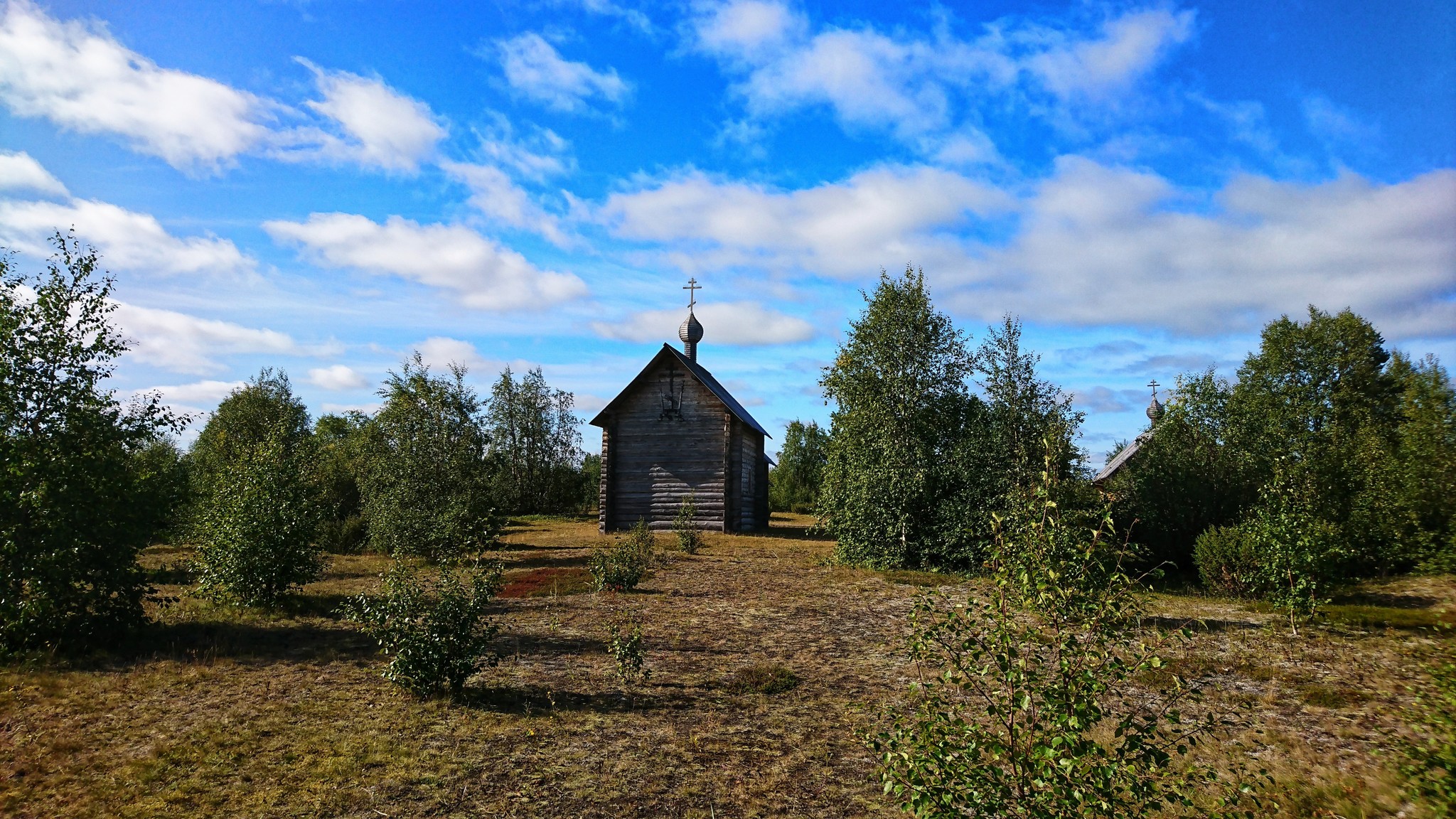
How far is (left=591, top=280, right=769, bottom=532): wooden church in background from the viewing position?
30.2 metres

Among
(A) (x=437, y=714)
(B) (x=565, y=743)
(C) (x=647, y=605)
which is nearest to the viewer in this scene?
(B) (x=565, y=743)

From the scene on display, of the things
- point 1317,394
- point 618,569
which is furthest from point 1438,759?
point 1317,394

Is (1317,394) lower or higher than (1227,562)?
higher

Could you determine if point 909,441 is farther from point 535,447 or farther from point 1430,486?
point 535,447

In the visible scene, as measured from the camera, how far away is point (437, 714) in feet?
27.1

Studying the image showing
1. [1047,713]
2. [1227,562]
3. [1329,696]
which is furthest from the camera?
Result: [1227,562]

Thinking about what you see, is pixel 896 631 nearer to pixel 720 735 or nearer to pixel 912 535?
pixel 720 735

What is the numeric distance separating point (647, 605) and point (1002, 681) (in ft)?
36.5

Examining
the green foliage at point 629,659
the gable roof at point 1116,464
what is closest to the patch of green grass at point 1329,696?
the green foliage at point 629,659

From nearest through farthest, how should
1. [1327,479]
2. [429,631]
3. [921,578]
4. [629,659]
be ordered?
[429,631] → [629,659] → [921,578] → [1327,479]

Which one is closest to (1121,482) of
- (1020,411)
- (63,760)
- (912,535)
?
(1020,411)

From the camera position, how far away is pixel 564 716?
8273 mm

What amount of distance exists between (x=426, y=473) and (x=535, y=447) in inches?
1342

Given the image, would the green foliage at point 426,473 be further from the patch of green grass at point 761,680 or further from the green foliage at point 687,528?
the patch of green grass at point 761,680
